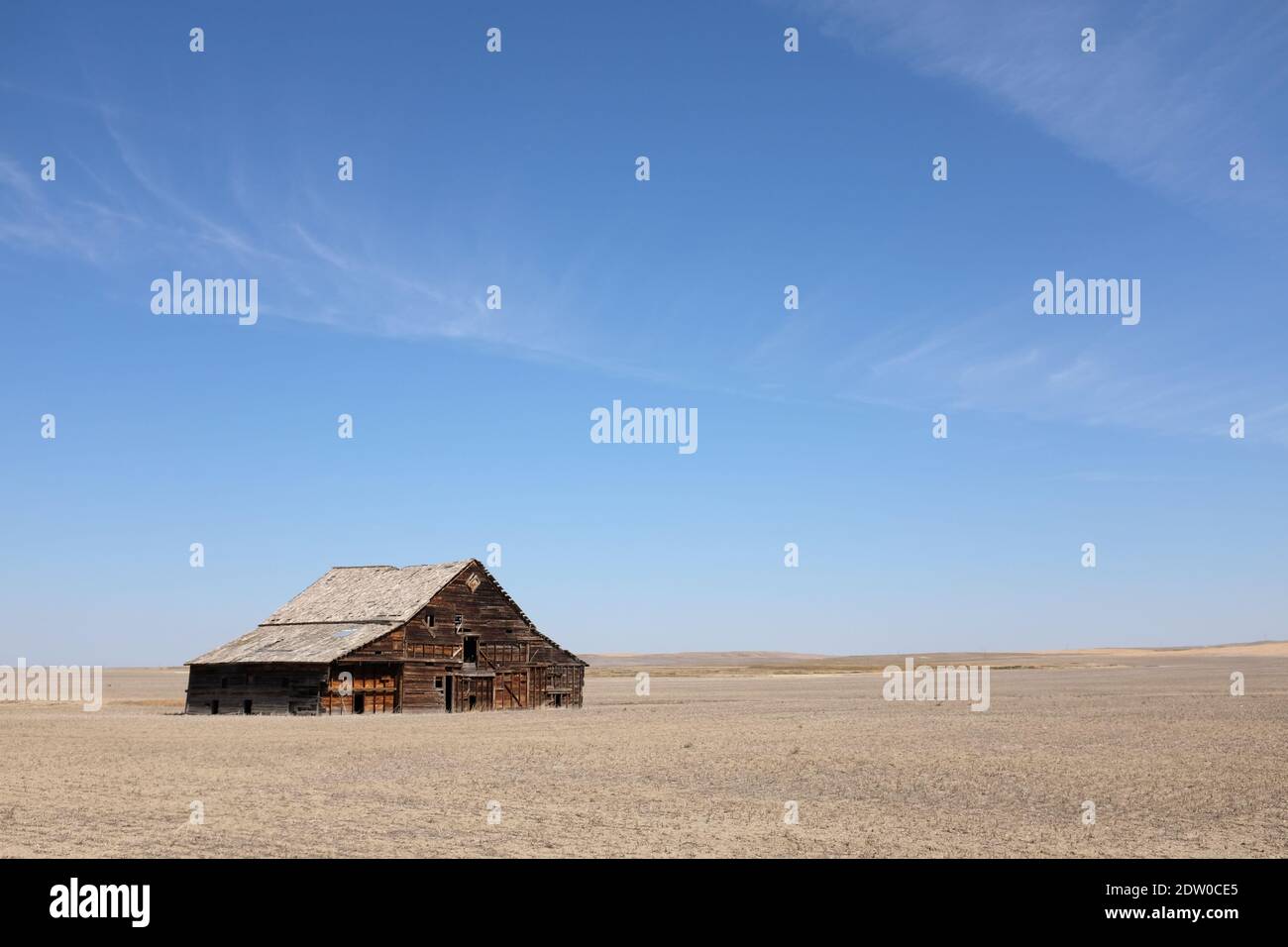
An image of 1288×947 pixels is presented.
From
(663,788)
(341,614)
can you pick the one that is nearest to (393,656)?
(341,614)

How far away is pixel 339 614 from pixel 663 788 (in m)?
38.3

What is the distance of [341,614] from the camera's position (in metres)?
56.6

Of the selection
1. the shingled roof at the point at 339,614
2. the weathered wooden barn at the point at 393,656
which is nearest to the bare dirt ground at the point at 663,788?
the weathered wooden barn at the point at 393,656

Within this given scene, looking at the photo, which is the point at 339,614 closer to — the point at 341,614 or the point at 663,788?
the point at 341,614

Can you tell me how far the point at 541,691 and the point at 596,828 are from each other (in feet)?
138

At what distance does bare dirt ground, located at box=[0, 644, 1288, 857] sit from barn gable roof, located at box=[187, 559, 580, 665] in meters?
9.19

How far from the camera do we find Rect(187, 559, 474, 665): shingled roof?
170ft

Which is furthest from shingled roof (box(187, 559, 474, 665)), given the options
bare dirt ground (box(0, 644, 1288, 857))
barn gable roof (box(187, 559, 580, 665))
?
bare dirt ground (box(0, 644, 1288, 857))

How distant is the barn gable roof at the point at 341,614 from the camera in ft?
170

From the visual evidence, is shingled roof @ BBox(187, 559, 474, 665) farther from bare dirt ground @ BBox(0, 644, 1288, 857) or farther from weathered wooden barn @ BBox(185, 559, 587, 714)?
bare dirt ground @ BBox(0, 644, 1288, 857)

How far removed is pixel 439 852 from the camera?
1430cm

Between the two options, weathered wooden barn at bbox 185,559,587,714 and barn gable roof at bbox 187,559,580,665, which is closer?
weathered wooden barn at bbox 185,559,587,714
